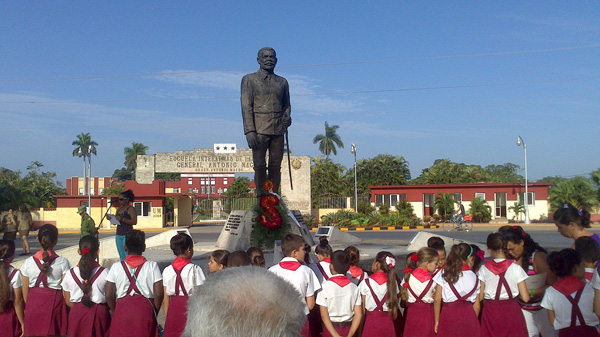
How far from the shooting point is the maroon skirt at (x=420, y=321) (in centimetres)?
472

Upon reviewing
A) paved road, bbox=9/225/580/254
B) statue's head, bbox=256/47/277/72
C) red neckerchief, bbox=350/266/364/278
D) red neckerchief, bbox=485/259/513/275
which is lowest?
paved road, bbox=9/225/580/254

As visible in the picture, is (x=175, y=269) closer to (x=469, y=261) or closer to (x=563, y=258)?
(x=469, y=261)

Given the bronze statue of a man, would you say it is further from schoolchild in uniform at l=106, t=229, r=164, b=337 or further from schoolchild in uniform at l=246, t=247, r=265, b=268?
schoolchild in uniform at l=106, t=229, r=164, b=337

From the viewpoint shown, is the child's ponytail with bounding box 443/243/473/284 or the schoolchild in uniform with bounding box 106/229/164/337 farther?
the child's ponytail with bounding box 443/243/473/284

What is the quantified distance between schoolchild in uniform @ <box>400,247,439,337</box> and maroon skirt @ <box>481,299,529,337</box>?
472mm

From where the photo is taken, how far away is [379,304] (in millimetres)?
4637

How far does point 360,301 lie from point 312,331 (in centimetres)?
71

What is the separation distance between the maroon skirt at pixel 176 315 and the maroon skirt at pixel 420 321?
1938mm

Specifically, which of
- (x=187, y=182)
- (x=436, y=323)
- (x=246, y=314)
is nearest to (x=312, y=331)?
(x=436, y=323)

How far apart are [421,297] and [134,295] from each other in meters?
2.44

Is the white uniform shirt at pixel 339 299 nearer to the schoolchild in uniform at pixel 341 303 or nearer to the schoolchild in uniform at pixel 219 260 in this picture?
the schoolchild in uniform at pixel 341 303

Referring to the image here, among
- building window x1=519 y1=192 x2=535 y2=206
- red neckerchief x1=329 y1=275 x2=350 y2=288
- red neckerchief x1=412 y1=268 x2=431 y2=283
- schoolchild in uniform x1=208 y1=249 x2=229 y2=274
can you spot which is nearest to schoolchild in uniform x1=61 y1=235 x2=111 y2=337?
schoolchild in uniform x1=208 y1=249 x2=229 y2=274

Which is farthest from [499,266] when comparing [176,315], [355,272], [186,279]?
[176,315]

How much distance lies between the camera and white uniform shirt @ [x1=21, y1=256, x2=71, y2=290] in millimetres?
4906
